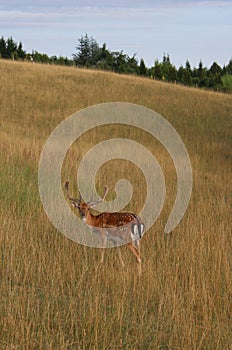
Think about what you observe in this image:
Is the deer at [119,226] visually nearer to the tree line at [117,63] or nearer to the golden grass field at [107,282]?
the golden grass field at [107,282]

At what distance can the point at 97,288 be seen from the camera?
4.42 m

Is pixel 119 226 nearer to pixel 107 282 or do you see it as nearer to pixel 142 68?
pixel 107 282

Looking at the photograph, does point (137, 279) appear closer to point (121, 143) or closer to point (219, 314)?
point (219, 314)

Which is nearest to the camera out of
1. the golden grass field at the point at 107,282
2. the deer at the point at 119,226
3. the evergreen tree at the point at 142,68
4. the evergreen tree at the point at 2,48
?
the golden grass field at the point at 107,282

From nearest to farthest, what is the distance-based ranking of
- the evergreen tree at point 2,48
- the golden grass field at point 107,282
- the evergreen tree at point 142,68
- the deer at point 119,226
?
the golden grass field at point 107,282, the deer at point 119,226, the evergreen tree at point 142,68, the evergreen tree at point 2,48

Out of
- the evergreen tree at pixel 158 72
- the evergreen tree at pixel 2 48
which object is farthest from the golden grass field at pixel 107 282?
the evergreen tree at pixel 2 48

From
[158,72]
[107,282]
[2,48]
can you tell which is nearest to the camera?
[107,282]

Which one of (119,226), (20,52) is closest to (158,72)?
(20,52)

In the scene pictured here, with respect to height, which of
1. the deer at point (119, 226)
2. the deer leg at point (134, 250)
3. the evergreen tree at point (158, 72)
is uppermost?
the evergreen tree at point (158, 72)

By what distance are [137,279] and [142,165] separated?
6965mm

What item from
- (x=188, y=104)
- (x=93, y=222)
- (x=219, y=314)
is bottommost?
(x=219, y=314)

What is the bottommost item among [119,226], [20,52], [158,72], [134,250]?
[134,250]

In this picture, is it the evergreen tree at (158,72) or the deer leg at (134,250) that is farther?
the evergreen tree at (158,72)

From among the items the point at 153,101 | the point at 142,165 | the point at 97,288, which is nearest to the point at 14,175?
the point at 142,165
